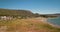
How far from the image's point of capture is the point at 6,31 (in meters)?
23.3

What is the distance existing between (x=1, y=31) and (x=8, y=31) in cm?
120

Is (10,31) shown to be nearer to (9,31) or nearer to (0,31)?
(9,31)

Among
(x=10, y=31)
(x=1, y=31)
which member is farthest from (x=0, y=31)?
(x=10, y=31)

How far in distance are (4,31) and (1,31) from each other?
504mm

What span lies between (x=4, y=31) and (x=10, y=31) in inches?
40.1

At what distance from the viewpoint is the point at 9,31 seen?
2347 centimetres

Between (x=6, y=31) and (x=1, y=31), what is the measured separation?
865 millimetres

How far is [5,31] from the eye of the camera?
2322 cm

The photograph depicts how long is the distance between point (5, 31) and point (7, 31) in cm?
35

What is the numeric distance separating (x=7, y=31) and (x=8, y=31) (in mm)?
170

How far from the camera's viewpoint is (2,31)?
23.1 metres

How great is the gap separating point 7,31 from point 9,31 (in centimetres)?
34

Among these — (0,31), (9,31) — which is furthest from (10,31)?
(0,31)

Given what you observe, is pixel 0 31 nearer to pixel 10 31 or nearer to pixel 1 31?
Result: pixel 1 31
